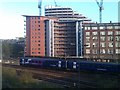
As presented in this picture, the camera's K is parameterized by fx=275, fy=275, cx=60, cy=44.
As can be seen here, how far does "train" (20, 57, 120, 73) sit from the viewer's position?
8.92 metres

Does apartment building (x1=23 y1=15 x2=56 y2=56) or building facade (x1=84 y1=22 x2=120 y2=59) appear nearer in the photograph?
A: building facade (x1=84 y1=22 x2=120 y2=59)

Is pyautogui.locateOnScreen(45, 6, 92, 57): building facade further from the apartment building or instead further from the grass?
the grass

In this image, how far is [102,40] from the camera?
1938 centimetres

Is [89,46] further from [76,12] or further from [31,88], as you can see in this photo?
[31,88]

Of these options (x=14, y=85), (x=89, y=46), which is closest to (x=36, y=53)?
(x=89, y=46)

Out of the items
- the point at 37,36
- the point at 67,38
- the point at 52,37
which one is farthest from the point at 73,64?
the point at 67,38

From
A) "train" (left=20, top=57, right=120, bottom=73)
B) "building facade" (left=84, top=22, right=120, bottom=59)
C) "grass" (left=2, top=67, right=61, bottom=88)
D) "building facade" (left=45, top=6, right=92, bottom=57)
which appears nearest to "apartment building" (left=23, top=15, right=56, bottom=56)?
"building facade" (left=45, top=6, right=92, bottom=57)

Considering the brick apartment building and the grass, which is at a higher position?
the brick apartment building

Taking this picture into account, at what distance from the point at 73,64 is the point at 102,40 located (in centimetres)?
926

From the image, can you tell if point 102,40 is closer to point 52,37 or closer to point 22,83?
point 52,37

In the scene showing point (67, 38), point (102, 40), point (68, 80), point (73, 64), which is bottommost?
point (68, 80)

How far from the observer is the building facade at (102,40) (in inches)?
743

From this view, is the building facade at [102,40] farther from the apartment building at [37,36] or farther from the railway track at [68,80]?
the railway track at [68,80]

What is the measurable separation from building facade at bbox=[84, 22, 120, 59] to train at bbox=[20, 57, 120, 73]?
274 inches
